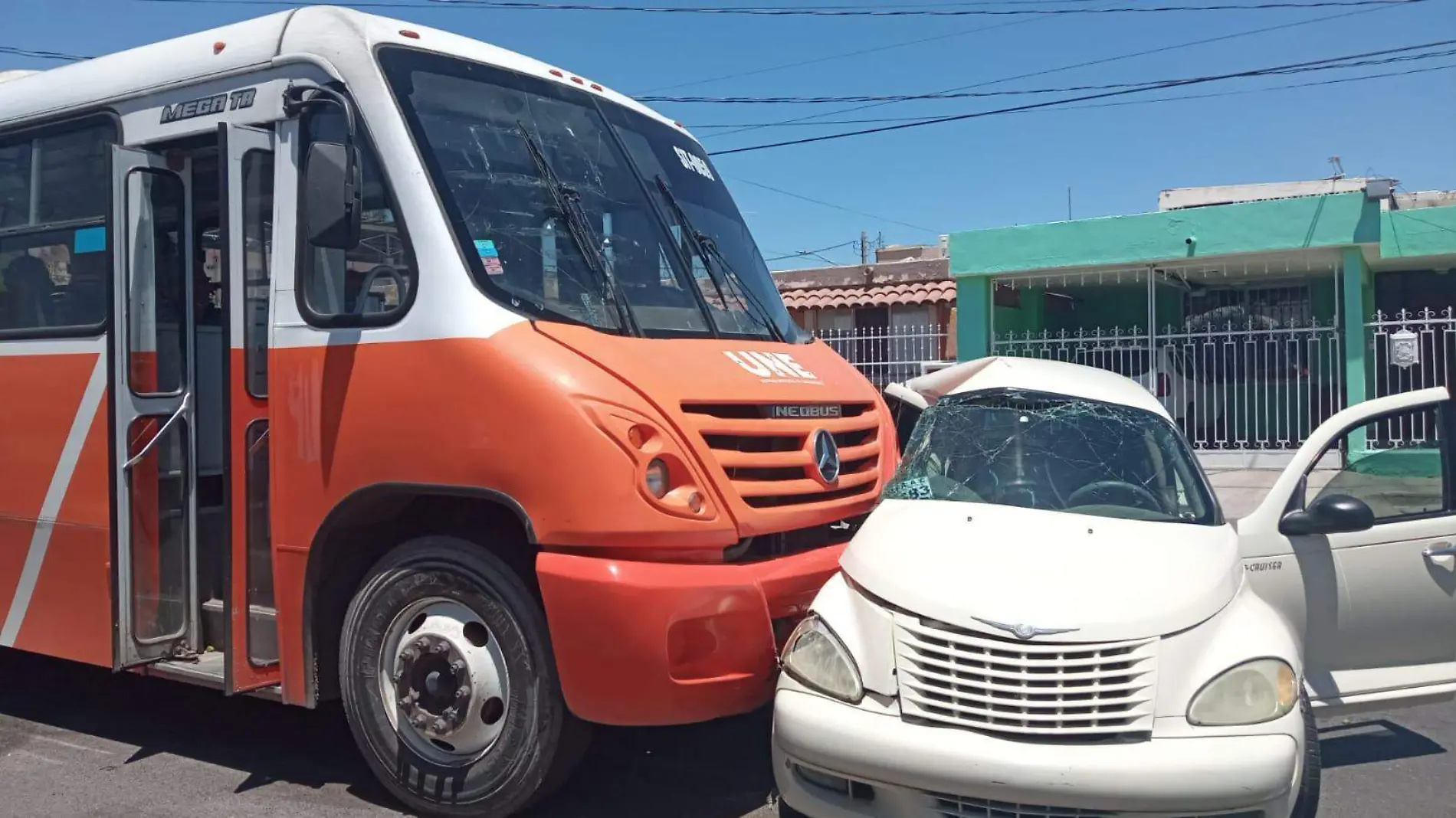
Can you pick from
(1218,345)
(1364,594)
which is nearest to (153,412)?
(1364,594)

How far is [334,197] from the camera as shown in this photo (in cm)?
442

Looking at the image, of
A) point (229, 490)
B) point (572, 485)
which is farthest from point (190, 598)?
point (572, 485)

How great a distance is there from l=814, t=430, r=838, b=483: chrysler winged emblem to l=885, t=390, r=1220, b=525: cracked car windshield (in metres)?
0.36

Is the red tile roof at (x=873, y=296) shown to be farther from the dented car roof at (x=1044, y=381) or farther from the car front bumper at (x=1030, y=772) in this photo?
the car front bumper at (x=1030, y=772)

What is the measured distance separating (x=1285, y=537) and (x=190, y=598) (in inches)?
197

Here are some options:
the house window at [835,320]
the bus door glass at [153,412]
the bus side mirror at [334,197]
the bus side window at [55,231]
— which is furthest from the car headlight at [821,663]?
the house window at [835,320]

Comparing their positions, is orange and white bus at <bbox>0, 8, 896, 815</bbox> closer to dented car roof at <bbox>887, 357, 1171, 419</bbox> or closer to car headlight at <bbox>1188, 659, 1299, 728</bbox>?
dented car roof at <bbox>887, 357, 1171, 419</bbox>

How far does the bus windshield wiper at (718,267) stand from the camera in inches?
217

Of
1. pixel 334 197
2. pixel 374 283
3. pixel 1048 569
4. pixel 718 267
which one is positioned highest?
pixel 334 197

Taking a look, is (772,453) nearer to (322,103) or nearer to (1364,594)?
(322,103)

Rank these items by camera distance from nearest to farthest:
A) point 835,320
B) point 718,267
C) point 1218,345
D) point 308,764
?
point 308,764 < point 718,267 < point 1218,345 < point 835,320

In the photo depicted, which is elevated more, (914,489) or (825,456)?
(825,456)

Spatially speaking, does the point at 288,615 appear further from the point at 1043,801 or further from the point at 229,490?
the point at 1043,801

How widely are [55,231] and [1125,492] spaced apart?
17.3 feet
